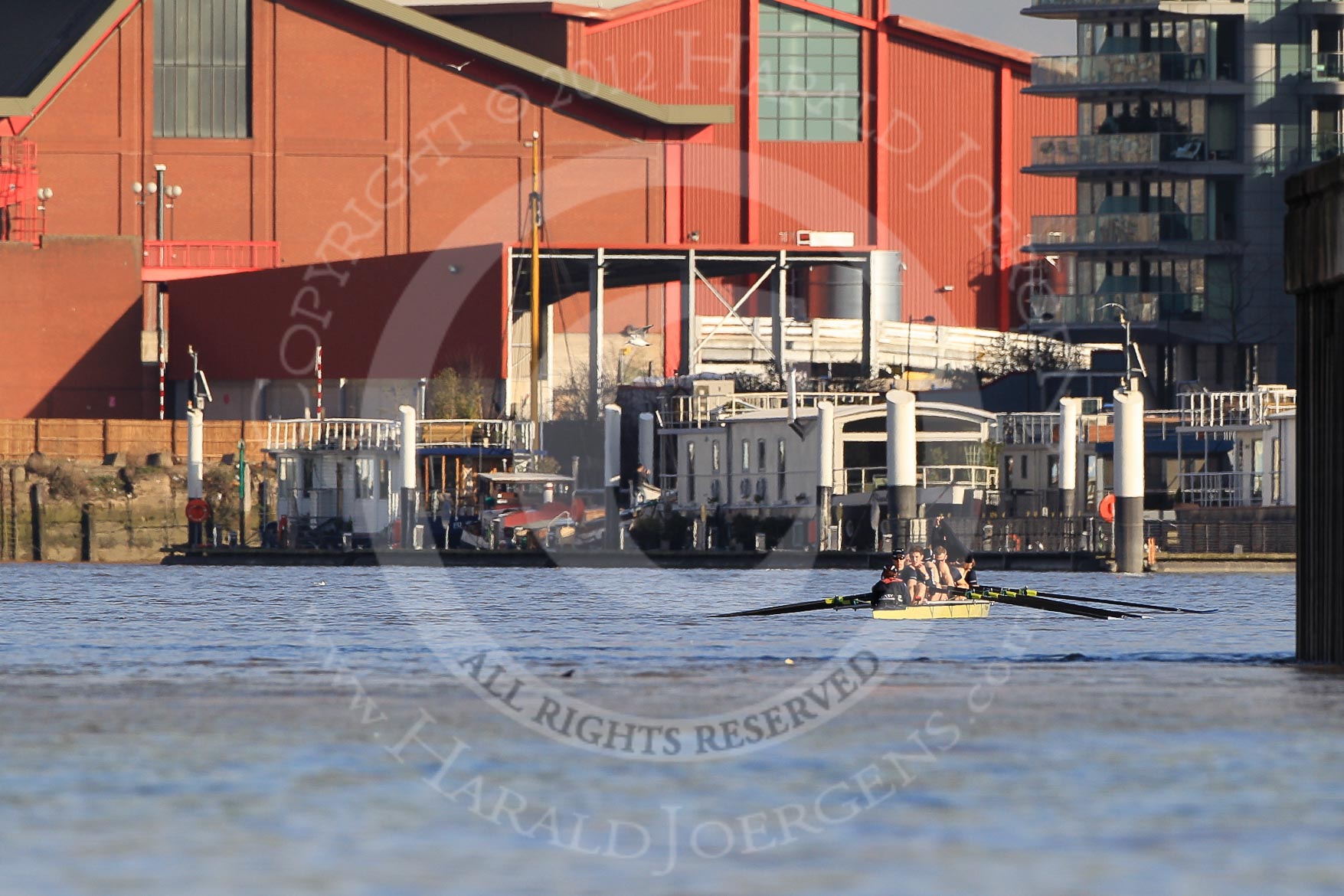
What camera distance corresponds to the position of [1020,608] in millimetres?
54594

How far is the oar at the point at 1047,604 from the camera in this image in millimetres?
44241

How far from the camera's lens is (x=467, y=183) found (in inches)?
4107

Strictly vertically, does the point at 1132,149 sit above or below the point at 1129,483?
above

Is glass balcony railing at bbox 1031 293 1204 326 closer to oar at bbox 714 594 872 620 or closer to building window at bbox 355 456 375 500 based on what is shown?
building window at bbox 355 456 375 500

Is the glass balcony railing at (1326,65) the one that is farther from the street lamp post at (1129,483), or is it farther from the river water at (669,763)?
the river water at (669,763)

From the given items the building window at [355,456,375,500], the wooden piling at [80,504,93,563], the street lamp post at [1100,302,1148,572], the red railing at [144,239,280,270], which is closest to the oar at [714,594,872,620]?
the street lamp post at [1100,302,1148,572]

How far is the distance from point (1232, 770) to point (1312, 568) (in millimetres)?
7981

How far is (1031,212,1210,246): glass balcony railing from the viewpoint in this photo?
328ft

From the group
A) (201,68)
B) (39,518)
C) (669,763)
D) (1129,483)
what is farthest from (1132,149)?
(669,763)

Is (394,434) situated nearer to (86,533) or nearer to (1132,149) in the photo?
(86,533)

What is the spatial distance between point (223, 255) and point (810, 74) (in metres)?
27.9

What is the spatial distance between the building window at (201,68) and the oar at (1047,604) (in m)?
63.9

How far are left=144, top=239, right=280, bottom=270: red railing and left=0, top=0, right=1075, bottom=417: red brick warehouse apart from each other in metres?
0.16

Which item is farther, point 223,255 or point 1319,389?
point 223,255
